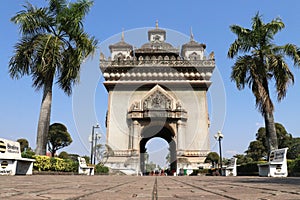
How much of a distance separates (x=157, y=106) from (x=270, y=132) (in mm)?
15932

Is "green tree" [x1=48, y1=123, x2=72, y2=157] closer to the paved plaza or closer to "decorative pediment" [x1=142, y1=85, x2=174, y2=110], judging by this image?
"decorative pediment" [x1=142, y1=85, x2=174, y2=110]

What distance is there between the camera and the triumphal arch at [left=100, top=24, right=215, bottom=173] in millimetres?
27953

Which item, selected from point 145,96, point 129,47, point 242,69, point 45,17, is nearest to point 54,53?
point 45,17

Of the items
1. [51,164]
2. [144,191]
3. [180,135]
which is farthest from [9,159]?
[180,135]

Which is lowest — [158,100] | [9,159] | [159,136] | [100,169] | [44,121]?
[100,169]

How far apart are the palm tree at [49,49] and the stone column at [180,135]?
15318 millimetres

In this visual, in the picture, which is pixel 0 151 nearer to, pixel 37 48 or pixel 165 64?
pixel 37 48

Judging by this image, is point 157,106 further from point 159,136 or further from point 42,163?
point 42,163

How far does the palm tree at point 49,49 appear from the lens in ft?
44.8

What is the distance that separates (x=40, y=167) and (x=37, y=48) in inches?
228

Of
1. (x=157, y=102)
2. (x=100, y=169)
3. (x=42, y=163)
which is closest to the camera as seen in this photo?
(x=42, y=163)

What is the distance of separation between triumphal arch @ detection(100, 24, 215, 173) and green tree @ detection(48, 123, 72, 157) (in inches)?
349

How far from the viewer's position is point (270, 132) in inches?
561

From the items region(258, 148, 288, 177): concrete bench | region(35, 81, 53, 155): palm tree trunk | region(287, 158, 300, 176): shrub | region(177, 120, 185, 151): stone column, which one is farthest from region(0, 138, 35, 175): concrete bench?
region(177, 120, 185, 151): stone column
